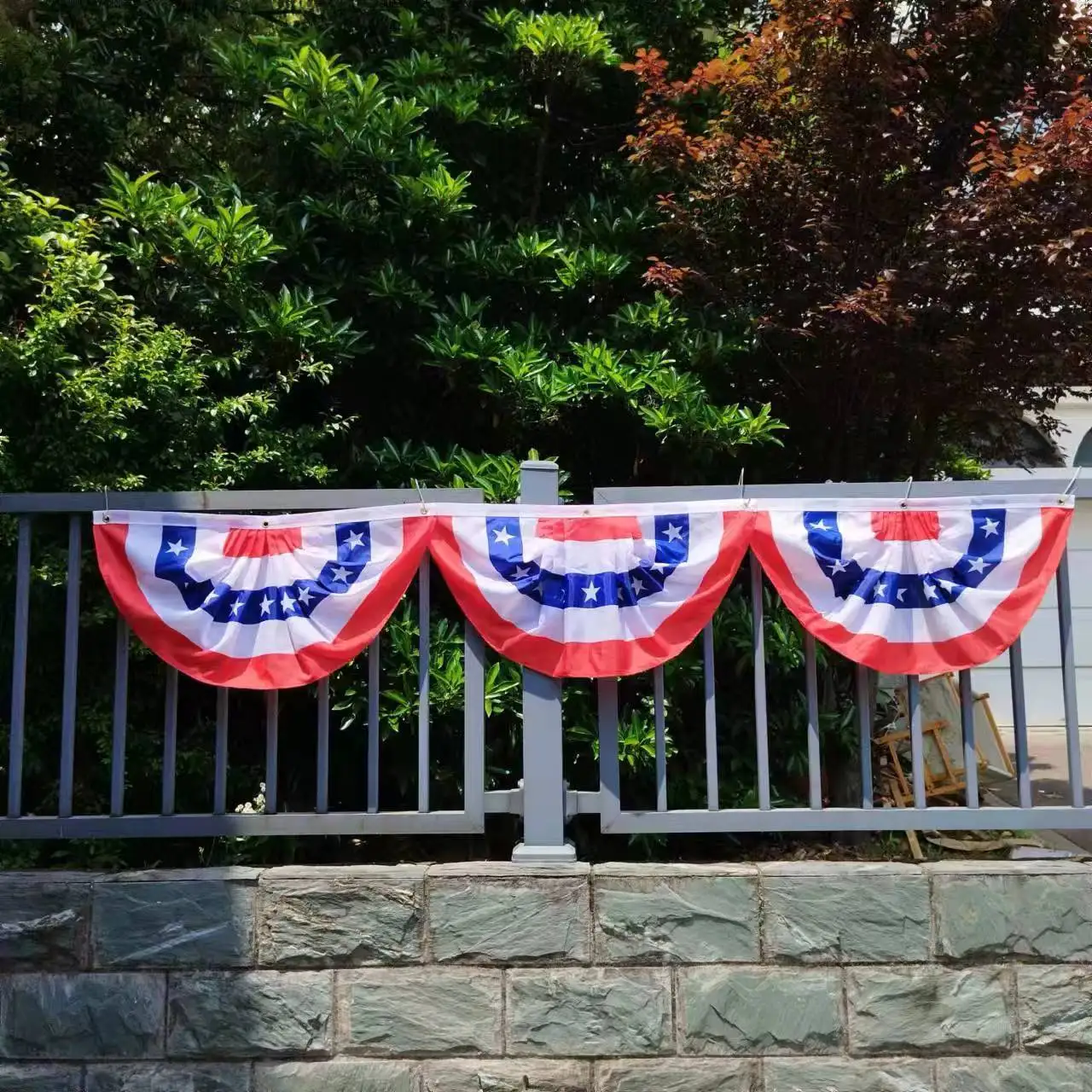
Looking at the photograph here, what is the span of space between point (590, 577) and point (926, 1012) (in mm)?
1958

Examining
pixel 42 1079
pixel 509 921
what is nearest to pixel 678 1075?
pixel 509 921

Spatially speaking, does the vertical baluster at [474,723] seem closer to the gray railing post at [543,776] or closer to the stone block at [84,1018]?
the gray railing post at [543,776]

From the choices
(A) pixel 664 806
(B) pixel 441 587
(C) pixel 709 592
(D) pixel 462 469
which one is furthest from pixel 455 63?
(A) pixel 664 806

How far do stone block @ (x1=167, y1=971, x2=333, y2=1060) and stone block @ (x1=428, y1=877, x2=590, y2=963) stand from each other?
0.48 meters

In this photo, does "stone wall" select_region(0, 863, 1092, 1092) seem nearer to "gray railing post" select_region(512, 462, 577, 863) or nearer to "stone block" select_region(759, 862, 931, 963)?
"stone block" select_region(759, 862, 931, 963)

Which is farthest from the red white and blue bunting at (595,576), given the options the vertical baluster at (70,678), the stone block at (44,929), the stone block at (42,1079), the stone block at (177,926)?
the stone block at (42,1079)

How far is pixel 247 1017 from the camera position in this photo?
11.1ft

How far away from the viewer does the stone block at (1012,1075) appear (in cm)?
337

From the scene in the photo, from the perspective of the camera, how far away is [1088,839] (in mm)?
5234

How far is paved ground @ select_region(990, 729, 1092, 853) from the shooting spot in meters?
5.48

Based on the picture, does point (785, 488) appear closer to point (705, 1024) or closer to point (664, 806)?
point (664, 806)

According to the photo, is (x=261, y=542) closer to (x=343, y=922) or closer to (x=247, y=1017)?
(x=343, y=922)

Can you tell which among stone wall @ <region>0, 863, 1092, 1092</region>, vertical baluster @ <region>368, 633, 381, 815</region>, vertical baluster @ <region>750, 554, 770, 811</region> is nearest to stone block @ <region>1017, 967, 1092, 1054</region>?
stone wall @ <region>0, 863, 1092, 1092</region>

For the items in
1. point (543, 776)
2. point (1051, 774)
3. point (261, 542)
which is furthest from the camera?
point (1051, 774)
